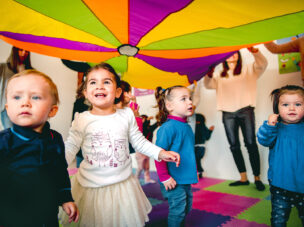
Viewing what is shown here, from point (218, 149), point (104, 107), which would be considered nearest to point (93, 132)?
point (104, 107)

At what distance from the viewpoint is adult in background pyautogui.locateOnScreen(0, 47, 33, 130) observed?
84.2 inches

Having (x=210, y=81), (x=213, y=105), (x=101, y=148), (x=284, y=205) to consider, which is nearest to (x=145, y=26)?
(x=101, y=148)

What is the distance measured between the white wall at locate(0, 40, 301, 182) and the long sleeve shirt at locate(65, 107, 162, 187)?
79.3 inches

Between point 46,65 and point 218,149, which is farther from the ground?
point 46,65

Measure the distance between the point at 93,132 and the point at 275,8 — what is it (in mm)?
1281

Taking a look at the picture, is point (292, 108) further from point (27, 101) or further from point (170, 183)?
point (27, 101)

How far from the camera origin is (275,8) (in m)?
1.12

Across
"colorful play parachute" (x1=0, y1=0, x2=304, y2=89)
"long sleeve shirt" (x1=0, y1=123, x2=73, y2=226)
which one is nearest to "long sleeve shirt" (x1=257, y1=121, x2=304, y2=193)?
"colorful play parachute" (x1=0, y1=0, x2=304, y2=89)

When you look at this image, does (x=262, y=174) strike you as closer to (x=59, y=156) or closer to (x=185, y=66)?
(x=185, y=66)

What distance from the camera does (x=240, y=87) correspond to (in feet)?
8.03

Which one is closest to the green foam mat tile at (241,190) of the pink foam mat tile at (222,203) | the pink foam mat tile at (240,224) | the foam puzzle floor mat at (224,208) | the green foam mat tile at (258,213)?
the foam puzzle floor mat at (224,208)

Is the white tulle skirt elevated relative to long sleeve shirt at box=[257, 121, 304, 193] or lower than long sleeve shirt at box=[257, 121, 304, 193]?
lower

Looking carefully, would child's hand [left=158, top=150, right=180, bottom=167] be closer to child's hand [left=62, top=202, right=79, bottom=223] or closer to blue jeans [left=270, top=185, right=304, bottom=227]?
child's hand [left=62, top=202, right=79, bottom=223]

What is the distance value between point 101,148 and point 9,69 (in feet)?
6.20
